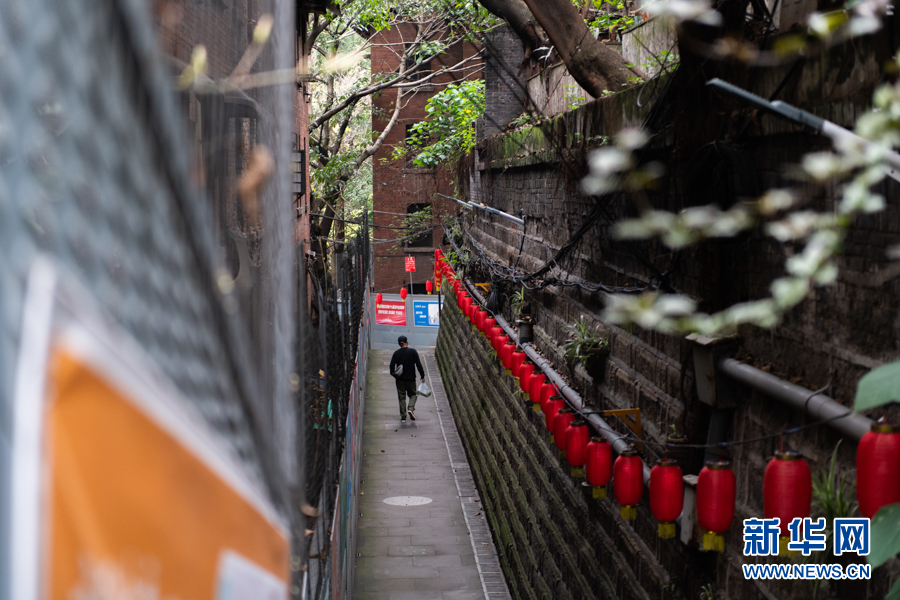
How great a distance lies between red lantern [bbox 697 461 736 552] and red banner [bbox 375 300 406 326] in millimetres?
18459

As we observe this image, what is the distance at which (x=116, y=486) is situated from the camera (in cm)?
55

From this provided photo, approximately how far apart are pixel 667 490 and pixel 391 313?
18.3 meters

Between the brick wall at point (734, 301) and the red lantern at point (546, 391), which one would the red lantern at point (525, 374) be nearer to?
the brick wall at point (734, 301)

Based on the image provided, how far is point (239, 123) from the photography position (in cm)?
153

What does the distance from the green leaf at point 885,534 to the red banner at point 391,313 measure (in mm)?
19869

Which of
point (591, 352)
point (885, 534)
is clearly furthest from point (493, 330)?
point (885, 534)

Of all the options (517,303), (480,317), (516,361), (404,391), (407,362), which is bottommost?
(404,391)

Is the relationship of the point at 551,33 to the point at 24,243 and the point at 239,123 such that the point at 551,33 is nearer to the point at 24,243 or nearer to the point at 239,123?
the point at 239,123

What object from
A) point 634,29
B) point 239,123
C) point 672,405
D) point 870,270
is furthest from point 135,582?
point 634,29

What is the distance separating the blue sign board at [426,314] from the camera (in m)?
23.3

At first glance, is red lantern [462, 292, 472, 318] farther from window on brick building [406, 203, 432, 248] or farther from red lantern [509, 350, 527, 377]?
window on brick building [406, 203, 432, 248]

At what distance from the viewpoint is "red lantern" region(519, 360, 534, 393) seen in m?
7.80

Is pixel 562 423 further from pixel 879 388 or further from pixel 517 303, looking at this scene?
pixel 517 303

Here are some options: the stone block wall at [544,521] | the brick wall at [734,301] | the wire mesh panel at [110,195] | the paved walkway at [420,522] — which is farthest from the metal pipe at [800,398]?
the paved walkway at [420,522]
